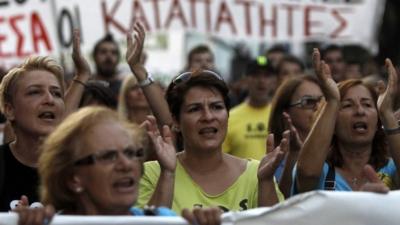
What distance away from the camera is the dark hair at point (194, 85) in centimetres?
625

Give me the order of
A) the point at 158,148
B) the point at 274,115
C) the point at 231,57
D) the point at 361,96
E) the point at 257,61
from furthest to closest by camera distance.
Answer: the point at 231,57, the point at 257,61, the point at 274,115, the point at 361,96, the point at 158,148

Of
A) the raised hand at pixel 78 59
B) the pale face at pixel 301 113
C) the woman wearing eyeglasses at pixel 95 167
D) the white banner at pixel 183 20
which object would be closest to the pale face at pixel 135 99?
the pale face at pixel 301 113

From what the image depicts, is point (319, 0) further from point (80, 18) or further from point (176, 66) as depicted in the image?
point (176, 66)

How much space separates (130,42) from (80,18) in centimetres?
519

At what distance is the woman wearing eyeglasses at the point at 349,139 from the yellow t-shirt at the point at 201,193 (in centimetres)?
35

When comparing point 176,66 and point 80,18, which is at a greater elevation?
point 80,18

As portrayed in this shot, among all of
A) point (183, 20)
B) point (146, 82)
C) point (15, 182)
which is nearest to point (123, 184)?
point (15, 182)

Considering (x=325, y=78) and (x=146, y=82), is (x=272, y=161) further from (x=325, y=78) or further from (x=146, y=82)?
(x=146, y=82)

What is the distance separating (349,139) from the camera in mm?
6879

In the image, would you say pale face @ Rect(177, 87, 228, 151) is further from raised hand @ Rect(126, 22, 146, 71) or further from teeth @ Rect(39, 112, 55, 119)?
raised hand @ Rect(126, 22, 146, 71)

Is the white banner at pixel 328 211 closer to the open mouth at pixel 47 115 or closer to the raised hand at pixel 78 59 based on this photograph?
the open mouth at pixel 47 115

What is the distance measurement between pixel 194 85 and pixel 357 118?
105cm

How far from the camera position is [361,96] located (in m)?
6.98

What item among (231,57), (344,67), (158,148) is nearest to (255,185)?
(158,148)
